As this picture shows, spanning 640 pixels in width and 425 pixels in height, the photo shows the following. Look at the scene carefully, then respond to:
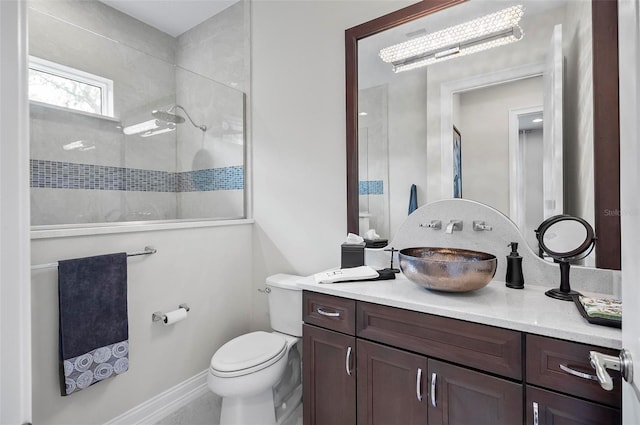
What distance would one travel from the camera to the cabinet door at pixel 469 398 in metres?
1.00

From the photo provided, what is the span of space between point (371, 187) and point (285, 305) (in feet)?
2.96

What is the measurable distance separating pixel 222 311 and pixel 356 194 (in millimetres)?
1235

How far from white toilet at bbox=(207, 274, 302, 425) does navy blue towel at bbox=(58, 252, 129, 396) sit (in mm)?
481

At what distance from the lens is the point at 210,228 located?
2.12 m

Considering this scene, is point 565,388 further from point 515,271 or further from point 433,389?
point 515,271

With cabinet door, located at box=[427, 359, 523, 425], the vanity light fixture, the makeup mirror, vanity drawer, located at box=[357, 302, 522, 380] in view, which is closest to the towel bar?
vanity drawer, located at box=[357, 302, 522, 380]

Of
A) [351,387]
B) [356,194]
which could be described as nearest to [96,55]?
[356,194]

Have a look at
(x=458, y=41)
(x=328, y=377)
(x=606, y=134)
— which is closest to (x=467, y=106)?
(x=458, y=41)

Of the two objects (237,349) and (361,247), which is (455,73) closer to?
(361,247)

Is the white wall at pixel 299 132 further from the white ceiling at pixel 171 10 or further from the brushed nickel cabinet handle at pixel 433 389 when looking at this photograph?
the brushed nickel cabinet handle at pixel 433 389

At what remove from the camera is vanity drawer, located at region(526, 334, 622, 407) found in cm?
88

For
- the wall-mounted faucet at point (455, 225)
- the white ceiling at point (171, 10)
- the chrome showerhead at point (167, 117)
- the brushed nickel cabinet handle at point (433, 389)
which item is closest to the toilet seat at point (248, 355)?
the brushed nickel cabinet handle at point (433, 389)

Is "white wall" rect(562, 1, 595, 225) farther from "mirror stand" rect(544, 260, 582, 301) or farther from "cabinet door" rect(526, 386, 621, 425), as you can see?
"cabinet door" rect(526, 386, 621, 425)

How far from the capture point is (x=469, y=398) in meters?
1.07
